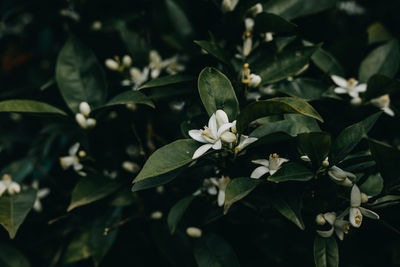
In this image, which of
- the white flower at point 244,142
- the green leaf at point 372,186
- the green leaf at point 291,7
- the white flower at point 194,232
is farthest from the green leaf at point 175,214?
the green leaf at point 291,7

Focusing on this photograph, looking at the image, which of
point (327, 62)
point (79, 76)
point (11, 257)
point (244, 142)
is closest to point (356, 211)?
point (244, 142)

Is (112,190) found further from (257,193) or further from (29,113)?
(257,193)

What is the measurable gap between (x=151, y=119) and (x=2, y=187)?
51 cm

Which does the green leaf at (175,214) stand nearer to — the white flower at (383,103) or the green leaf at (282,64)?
the green leaf at (282,64)

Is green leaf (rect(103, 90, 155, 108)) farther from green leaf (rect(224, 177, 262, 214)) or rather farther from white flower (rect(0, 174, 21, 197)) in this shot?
white flower (rect(0, 174, 21, 197))

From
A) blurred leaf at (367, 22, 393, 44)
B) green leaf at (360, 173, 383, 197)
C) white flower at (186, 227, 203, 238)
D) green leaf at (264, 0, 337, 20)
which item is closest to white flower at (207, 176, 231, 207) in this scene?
white flower at (186, 227, 203, 238)

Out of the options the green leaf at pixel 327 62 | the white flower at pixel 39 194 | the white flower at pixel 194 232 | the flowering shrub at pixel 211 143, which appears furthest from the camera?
the white flower at pixel 39 194

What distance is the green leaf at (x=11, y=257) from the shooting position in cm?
116

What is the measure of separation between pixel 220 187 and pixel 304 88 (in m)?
0.40

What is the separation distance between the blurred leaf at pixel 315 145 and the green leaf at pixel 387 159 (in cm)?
9

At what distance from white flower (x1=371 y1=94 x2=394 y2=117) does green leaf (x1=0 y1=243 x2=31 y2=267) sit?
3.96ft

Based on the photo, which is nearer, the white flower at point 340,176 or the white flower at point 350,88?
the white flower at point 340,176

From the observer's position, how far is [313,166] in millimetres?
844

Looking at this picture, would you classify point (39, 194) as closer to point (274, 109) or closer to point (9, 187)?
point (9, 187)
